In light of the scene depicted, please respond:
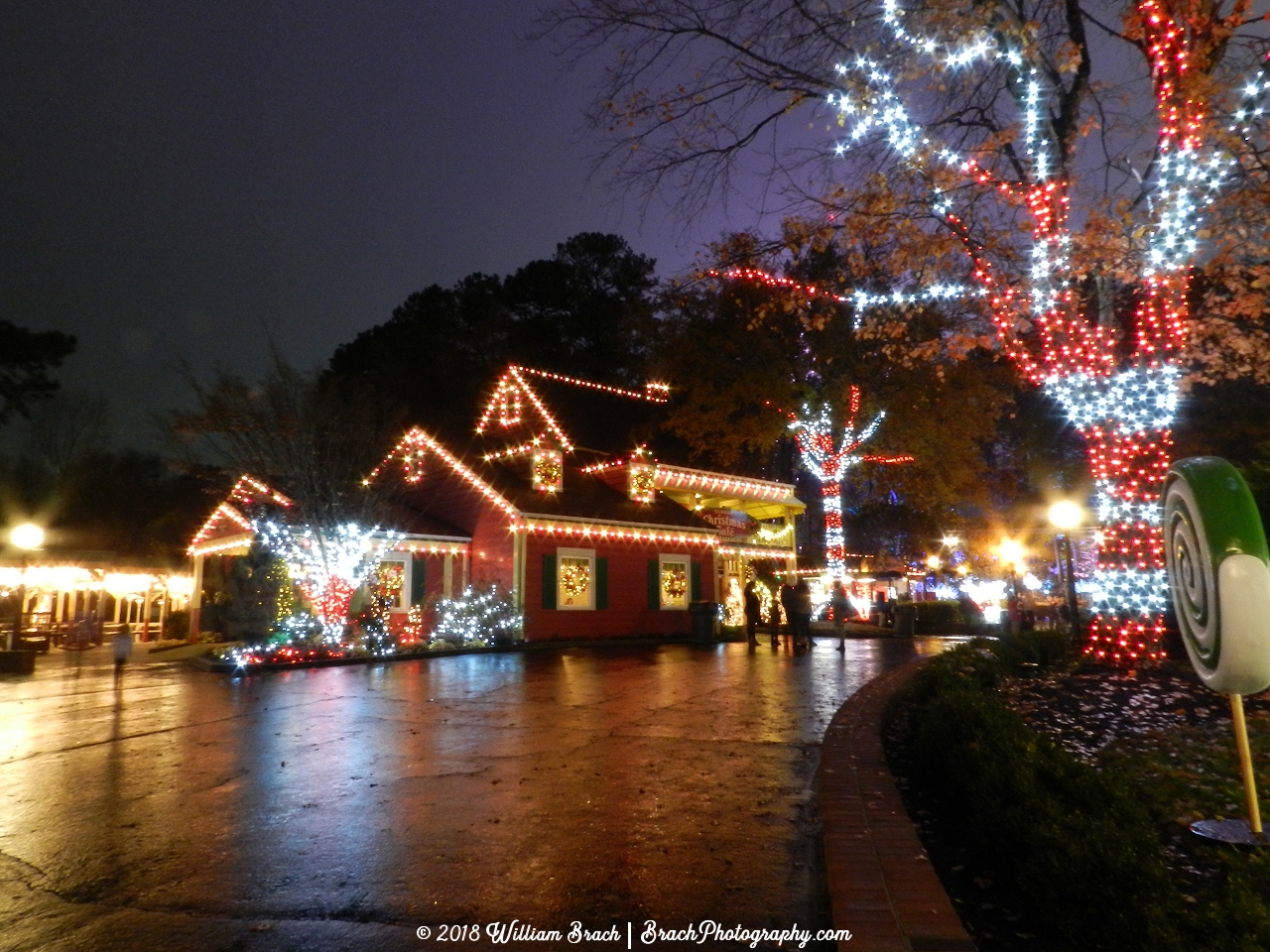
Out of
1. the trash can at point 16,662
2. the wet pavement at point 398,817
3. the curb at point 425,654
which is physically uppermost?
the trash can at point 16,662

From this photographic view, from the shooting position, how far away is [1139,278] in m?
10.4

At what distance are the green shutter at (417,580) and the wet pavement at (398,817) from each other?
10.3 m

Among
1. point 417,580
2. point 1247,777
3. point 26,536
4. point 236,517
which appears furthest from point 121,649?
point 1247,777

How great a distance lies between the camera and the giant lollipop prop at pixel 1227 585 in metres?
3.44

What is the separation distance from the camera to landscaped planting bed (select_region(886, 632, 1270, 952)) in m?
3.05

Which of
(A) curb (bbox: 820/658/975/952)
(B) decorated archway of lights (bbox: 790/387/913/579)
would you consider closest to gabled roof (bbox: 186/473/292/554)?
(A) curb (bbox: 820/658/975/952)

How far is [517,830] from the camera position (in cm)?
483

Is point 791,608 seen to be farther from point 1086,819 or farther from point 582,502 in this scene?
point 1086,819

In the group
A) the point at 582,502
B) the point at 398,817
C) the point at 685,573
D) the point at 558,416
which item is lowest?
the point at 398,817

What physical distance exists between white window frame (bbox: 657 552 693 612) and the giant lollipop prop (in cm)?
1969

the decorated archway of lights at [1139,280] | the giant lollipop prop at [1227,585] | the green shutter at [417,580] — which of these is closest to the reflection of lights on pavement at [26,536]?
the green shutter at [417,580]

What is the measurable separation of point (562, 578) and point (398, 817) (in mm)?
16397

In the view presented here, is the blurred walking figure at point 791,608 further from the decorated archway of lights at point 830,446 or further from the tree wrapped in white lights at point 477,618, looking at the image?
the decorated archway of lights at point 830,446

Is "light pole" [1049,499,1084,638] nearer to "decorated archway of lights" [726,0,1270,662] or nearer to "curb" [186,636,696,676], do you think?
"decorated archway of lights" [726,0,1270,662]
